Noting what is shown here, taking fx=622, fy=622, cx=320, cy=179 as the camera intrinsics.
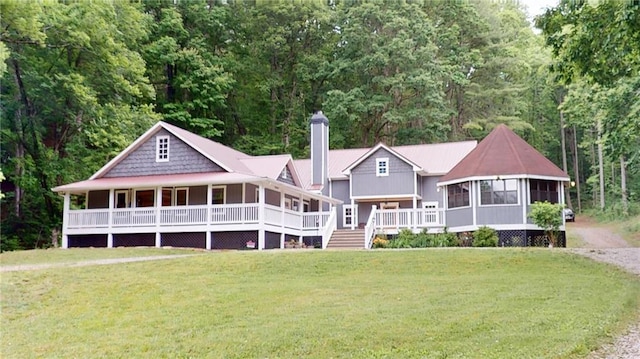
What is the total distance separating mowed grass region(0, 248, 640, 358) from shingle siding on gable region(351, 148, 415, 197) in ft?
44.9

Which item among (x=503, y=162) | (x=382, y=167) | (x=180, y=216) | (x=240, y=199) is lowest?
(x=180, y=216)

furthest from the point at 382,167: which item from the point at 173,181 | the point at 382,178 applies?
the point at 173,181

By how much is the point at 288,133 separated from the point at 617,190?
2269cm

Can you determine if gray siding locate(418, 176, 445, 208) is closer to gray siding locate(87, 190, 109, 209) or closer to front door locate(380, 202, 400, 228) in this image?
front door locate(380, 202, 400, 228)

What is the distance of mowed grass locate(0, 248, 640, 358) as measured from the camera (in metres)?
8.81

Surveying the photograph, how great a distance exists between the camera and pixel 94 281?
48.9ft

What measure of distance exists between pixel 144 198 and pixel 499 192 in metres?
15.2

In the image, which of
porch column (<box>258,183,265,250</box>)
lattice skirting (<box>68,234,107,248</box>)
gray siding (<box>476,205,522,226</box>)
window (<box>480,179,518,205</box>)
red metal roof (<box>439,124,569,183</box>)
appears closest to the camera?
porch column (<box>258,183,265,250</box>)

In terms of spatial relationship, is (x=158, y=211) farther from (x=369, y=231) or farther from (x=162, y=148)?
(x=369, y=231)

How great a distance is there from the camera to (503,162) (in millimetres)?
26359

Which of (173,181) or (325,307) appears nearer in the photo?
(325,307)

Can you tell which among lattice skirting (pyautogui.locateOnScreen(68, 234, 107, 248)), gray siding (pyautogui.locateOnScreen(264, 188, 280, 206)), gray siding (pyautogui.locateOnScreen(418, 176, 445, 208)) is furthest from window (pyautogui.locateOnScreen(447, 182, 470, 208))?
lattice skirting (pyautogui.locateOnScreen(68, 234, 107, 248))

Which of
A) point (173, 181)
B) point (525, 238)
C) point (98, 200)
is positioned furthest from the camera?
point (98, 200)

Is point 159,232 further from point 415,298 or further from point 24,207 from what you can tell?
point 415,298
